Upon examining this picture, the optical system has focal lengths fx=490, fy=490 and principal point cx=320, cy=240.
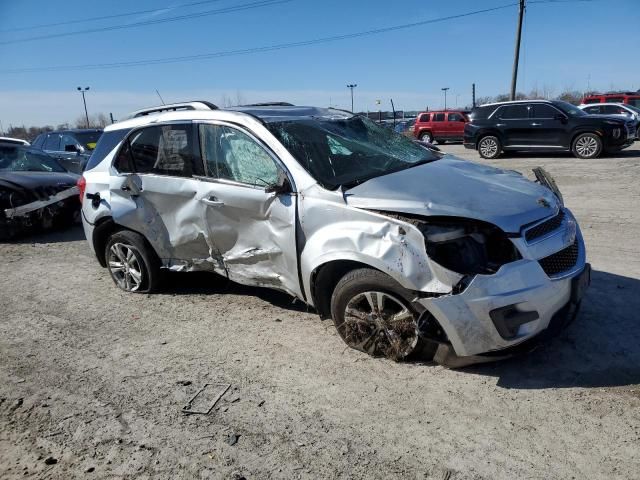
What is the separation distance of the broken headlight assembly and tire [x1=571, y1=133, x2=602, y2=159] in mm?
13314

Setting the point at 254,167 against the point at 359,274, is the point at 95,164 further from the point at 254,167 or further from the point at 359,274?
the point at 359,274

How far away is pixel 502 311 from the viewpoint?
285cm

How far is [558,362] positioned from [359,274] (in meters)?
1.45

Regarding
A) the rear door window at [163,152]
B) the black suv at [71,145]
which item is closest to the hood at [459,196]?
the rear door window at [163,152]

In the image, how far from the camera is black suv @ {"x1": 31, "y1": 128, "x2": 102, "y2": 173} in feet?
40.6

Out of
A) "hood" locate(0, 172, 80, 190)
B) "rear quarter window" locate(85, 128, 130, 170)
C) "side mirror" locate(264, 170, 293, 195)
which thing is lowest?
"hood" locate(0, 172, 80, 190)

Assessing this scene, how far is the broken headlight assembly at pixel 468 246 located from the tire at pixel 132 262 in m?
2.93

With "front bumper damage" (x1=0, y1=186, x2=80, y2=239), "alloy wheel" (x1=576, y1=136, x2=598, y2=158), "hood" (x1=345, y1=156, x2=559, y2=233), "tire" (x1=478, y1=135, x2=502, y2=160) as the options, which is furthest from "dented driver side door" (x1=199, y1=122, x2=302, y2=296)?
"alloy wheel" (x1=576, y1=136, x2=598, y2=158)

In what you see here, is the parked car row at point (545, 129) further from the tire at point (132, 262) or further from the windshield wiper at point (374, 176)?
the tire at point (132, 262)

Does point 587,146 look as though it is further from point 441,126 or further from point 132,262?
point 132,262

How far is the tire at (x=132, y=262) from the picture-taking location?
15.7 ft

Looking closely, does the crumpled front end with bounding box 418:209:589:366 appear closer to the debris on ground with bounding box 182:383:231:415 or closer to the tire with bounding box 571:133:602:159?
the debris on ground with bounding box 182:383:231:415

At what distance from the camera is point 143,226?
4664 millimetres

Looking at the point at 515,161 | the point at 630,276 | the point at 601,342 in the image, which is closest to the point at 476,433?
the point at 601,342
